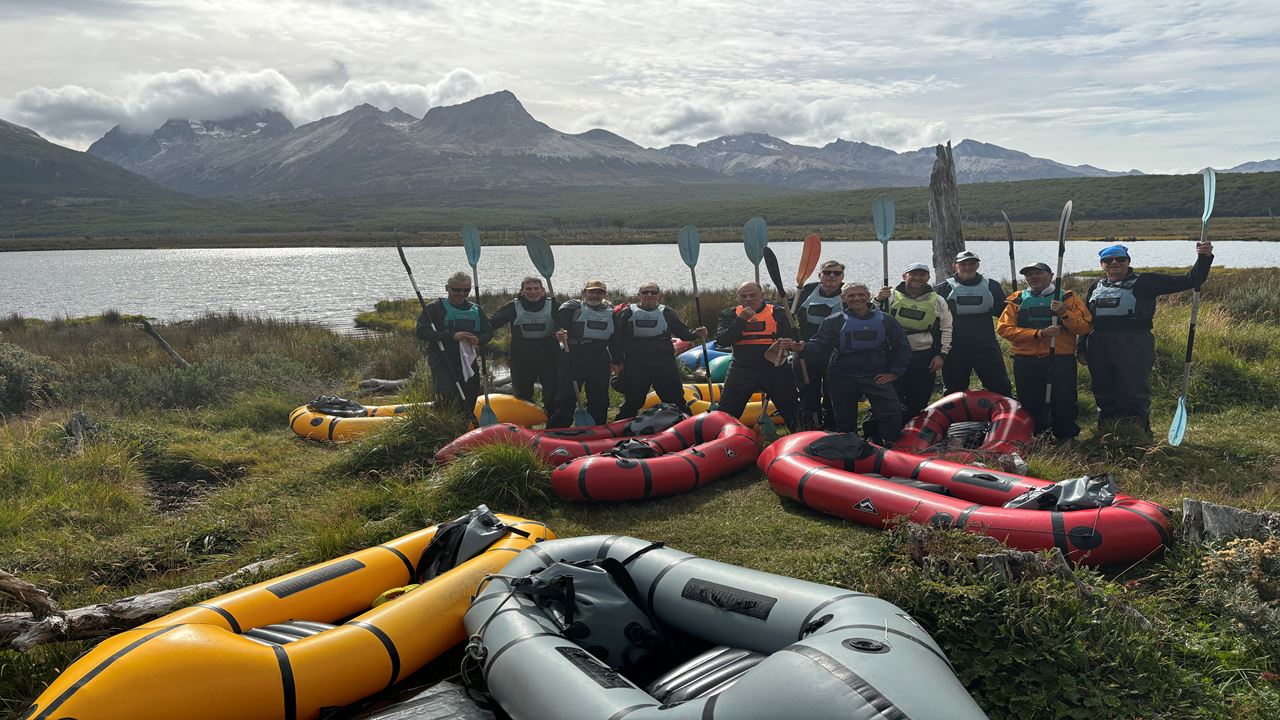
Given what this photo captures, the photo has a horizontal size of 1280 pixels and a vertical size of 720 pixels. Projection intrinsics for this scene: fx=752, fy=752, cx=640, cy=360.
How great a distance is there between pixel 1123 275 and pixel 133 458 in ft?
31.5

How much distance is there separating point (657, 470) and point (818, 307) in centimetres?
294

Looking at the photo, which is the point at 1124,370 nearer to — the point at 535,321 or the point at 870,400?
the point at 870,400

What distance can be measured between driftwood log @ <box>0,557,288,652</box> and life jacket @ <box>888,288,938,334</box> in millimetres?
6413

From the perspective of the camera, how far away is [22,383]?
10.1 meters

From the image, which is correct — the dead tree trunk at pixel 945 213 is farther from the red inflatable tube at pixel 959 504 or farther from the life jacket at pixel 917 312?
the red inflatable tube at pixel 959 504

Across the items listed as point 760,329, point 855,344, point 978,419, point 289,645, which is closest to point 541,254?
point 760,329

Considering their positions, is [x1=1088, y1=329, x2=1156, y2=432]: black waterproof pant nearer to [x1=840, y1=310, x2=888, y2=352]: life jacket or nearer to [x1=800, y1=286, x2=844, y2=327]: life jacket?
[x1=840, y1=310, x2=888, y2=352]: life jacket

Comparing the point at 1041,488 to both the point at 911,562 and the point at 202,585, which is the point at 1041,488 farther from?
the point at 202,585

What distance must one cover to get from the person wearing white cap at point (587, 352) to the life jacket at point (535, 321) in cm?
10

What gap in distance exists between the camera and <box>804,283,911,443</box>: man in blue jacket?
23.1 ft

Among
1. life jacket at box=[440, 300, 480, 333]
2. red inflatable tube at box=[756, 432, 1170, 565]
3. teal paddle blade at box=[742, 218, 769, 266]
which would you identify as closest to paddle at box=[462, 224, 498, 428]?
life jacket at box=[440, 300, 480, 333]

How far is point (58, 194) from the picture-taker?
158 meters

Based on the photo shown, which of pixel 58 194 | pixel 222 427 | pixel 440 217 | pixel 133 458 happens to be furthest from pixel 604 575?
pixel 58 194

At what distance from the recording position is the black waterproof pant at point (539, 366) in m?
8.52
